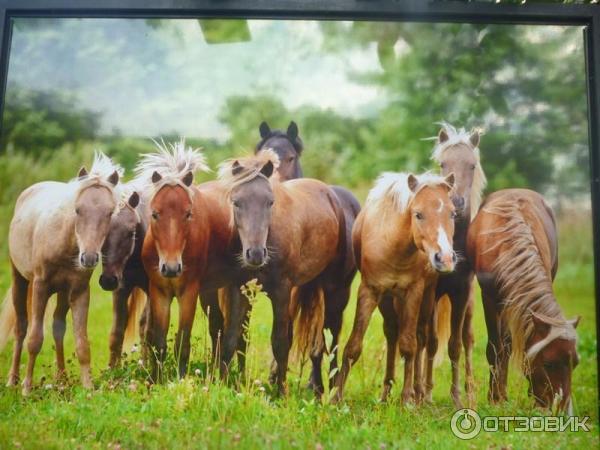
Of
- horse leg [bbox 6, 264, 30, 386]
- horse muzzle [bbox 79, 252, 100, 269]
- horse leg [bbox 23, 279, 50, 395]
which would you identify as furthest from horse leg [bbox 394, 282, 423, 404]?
horse leg [bbox 6, 264, 30, 386]

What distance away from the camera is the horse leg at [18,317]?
4828 mm

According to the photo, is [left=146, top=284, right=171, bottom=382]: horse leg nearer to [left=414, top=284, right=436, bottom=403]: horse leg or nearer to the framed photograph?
the framed photograph

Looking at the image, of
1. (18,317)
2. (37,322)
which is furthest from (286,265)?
(18,317)

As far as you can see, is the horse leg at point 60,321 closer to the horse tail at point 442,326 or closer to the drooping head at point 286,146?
the drooping head at point 286,146

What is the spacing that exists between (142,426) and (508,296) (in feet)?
9.58

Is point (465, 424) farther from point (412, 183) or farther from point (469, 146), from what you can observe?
point (469, 146)

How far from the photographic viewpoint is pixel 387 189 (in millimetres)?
5035

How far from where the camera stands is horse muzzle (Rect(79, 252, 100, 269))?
15.2 ft

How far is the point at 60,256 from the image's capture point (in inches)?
189

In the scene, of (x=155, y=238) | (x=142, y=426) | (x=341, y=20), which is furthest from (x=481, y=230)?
(x=142, y=426)

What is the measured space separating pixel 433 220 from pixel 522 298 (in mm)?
996

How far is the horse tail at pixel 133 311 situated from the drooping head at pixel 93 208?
0.43 m

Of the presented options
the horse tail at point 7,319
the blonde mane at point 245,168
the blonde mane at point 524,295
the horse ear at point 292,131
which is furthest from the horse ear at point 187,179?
the blonde mane at point 524,295

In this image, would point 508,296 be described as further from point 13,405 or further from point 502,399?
point 13,405
